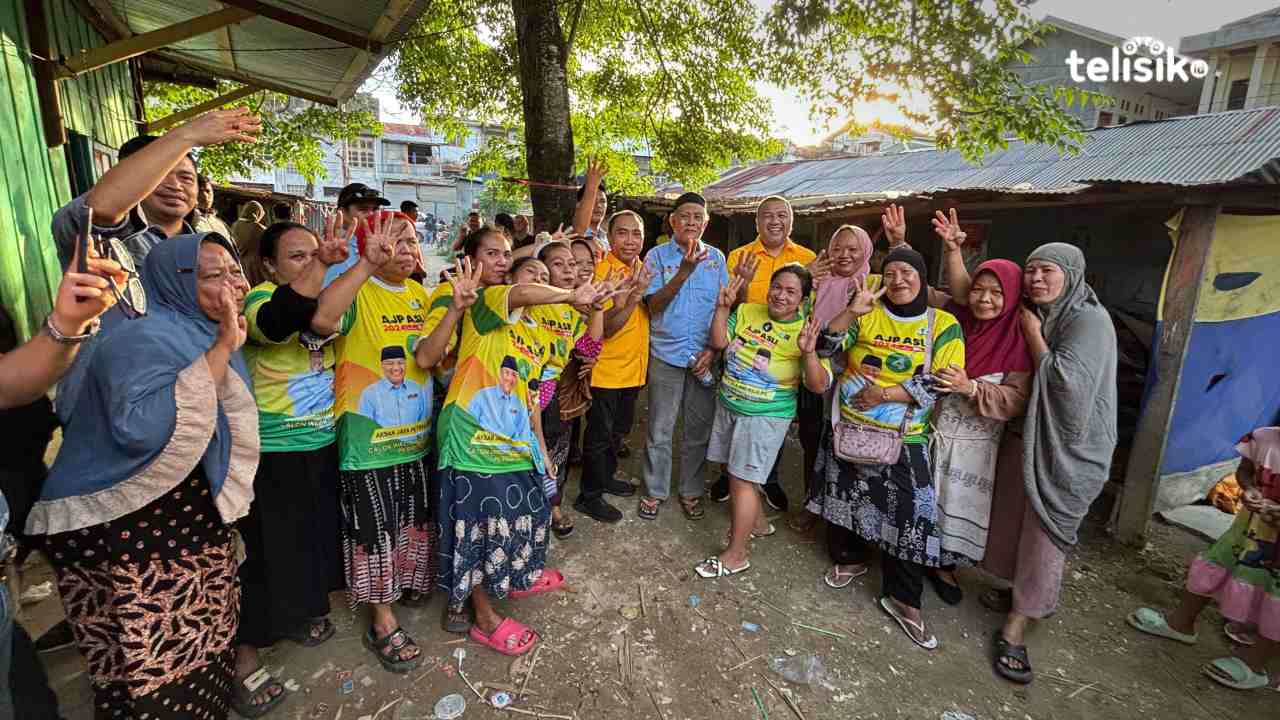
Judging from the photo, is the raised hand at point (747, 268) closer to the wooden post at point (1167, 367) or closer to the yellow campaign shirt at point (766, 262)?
the yellow campaign shirt at point (766, 262)

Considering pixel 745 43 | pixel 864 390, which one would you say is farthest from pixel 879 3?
pixel 864 390

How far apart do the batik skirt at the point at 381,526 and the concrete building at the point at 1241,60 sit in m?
19.5

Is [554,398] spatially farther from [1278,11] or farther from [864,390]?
[1278,11]

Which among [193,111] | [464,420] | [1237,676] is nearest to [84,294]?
[464,420]

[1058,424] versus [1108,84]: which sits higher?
[1108,84]

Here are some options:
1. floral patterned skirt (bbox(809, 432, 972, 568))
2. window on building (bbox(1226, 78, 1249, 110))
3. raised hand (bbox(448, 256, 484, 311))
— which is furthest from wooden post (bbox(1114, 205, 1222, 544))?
window on building (bbox(1226, 78, 1249, 110))

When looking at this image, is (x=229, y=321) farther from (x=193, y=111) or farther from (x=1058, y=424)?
(x=193, y=111)

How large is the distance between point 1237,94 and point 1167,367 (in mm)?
15945

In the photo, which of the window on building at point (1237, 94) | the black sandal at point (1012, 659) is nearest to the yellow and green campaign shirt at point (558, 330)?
the black sandal at point (1012, 659)

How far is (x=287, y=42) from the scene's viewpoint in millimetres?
5105

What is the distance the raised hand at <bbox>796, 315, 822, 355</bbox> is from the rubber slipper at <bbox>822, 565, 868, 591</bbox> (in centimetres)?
134

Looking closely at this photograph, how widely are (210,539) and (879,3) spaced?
6.31 meters

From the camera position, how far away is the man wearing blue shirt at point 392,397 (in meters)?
2.45

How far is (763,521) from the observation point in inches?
158
